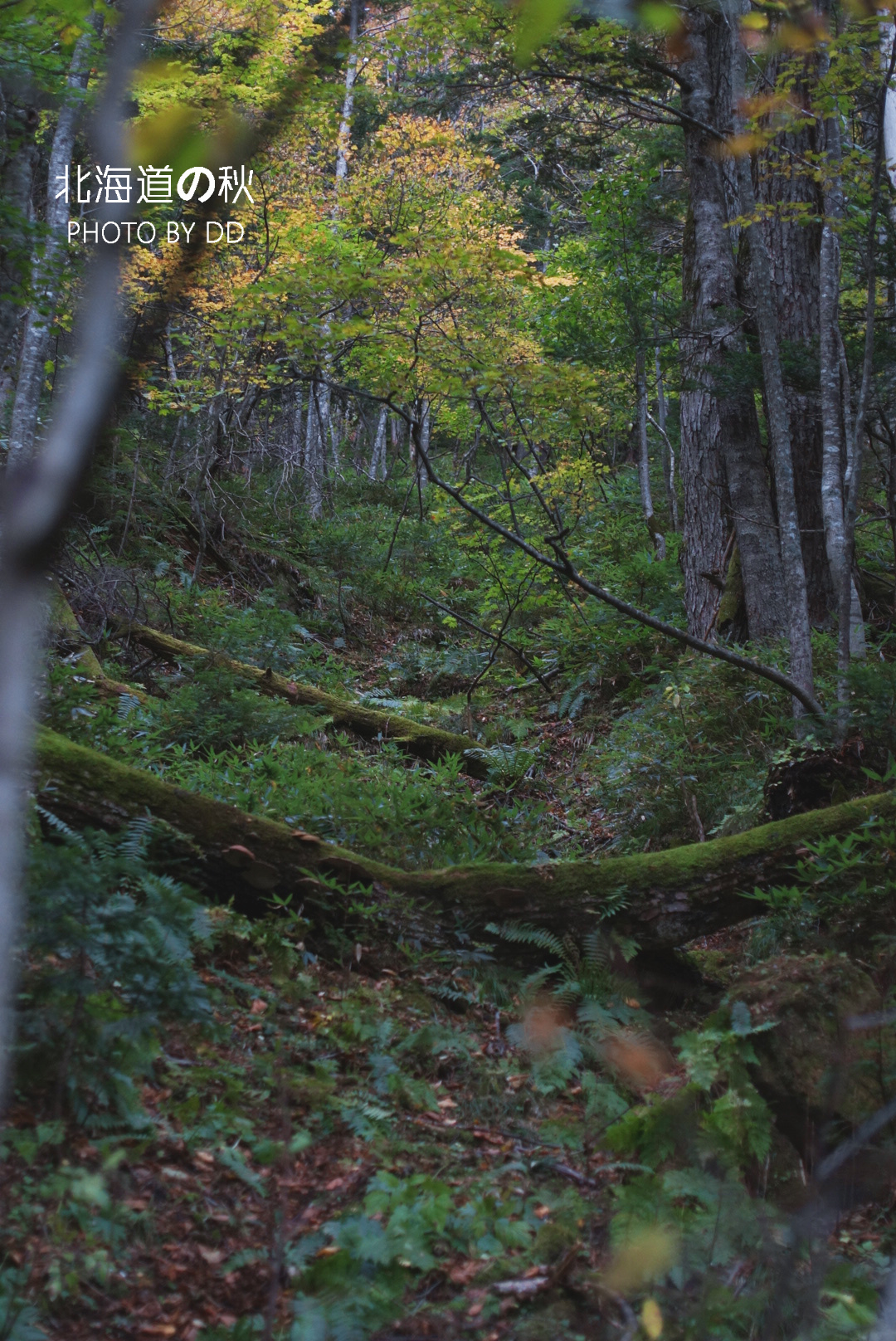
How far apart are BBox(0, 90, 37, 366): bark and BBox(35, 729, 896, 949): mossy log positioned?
371cm

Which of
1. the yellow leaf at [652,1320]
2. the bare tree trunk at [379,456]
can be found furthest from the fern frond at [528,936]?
the bare tree trunk at [379,456]

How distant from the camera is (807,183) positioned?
8.73 meters

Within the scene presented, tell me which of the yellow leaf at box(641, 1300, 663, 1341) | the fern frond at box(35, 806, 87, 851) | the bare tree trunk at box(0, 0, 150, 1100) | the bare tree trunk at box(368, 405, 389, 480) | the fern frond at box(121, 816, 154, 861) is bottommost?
the yellow leaf at box(641, 1300, 663, 1341)

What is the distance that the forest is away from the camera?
240 centimetres

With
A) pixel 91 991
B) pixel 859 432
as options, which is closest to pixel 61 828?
pixel 91 991

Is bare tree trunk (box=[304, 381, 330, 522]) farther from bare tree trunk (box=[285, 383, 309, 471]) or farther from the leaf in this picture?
the leaf

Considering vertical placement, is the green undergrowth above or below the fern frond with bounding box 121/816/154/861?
below

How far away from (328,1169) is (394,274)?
6.59 m

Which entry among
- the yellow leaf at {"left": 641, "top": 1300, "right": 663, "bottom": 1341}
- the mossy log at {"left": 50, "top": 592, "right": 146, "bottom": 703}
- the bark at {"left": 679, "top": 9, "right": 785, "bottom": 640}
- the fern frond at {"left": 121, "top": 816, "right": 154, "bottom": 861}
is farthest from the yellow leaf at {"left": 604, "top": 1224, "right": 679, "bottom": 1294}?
the bark at {"left": 679, "top": 9, "right": 785, "bottom": 640}

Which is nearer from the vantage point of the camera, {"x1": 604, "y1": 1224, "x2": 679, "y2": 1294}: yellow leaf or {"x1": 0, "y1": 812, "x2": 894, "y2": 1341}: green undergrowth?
{"x1": 0, "y1": 812, "x2": 894, "y2": 1341}: green undergrowth

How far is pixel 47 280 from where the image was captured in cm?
661

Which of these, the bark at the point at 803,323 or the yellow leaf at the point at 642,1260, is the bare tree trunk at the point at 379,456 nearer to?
the bark at the point at 803,323

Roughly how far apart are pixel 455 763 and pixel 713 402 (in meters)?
4.98

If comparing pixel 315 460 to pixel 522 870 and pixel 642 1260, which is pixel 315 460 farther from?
pixel 642 1260
